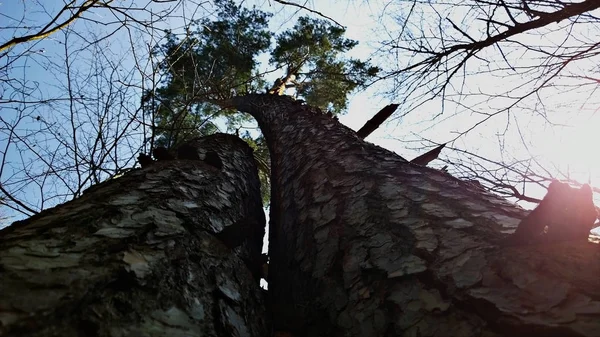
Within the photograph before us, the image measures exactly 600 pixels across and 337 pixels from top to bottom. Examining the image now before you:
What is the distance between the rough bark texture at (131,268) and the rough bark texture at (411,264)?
0.74ft

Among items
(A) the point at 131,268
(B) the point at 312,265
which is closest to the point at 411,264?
(B) the point at 312,265

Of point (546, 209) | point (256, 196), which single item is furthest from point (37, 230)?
point (256, 196)

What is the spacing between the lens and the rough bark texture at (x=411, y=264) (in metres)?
0.73

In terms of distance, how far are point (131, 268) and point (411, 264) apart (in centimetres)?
70

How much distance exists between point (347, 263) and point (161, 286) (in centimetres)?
56

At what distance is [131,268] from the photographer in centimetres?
89

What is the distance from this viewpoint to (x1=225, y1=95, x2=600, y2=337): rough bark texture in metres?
0.73

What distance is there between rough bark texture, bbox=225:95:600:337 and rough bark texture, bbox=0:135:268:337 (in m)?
0.23

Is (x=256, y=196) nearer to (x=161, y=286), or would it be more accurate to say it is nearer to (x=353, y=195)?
(x=353, y=195)

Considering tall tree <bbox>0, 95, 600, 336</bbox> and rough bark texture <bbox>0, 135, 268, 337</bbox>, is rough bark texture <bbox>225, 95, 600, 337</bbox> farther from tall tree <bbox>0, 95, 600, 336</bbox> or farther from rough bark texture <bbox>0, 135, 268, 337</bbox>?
rough bark texture <bbox>0, 135, 268, 337</bbox>

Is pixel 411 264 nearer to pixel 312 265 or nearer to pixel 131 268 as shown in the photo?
pixel 312 265

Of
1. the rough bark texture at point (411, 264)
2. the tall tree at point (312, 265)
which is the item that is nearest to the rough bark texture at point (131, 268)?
the tall tree at point (312, 265)

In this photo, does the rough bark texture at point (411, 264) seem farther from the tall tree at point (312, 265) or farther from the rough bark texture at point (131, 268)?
the rough bark texture at point (131, 268)

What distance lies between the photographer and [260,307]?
1254 millimetres
